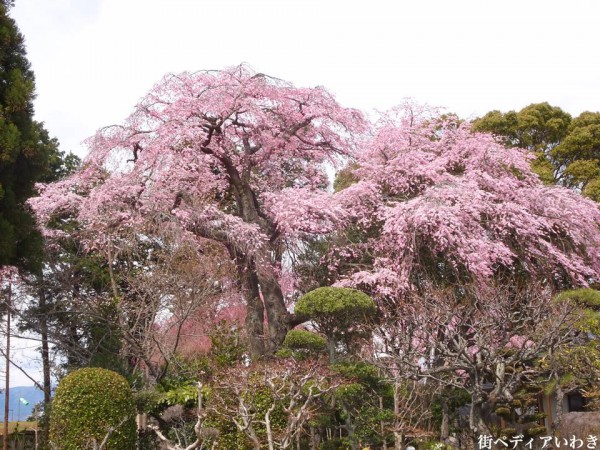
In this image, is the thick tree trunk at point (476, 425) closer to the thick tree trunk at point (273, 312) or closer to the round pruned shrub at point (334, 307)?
the round pruned shrub at point (334, 307)

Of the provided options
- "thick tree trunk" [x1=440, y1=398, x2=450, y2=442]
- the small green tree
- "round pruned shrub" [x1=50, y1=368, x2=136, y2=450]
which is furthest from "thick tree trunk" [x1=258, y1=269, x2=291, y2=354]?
"round pruned shrub" [x1=50, y1=368, x2=136, y2=450]

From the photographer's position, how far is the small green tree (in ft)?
32.6

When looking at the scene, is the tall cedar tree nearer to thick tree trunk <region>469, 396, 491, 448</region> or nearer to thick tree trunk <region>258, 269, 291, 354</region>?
thick tree trunk <region>258, 269, 291, 354</region>

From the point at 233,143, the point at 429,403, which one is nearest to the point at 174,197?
the point at 233,143

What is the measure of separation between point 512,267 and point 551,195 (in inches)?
80.3

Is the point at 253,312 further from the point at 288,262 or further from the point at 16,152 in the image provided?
the point at 16,152

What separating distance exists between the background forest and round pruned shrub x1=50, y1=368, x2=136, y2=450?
30mm

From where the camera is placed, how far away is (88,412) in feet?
32.2

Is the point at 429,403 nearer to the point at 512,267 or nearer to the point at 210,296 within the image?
the point at 512,267

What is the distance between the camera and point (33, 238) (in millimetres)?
10352

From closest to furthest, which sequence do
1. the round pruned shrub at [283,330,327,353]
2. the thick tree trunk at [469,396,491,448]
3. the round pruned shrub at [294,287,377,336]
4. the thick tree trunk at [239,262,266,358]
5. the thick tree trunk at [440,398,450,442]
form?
the thick tree trunk at [469,396,491,448]
the round pruned shrub at [294,287,377,336]
the round pruned shrub at [283,330,327,353]
the thick tree trunk at [440,398,450,442]
the thick tree trunk at [239,262,266,358]

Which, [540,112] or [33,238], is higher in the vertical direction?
[540,112]

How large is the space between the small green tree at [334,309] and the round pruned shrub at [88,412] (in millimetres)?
3139

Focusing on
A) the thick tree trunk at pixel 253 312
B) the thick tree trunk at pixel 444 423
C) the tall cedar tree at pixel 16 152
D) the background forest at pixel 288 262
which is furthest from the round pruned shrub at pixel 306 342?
the tall cedar tree at pixel 16 152
